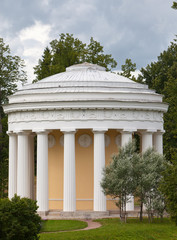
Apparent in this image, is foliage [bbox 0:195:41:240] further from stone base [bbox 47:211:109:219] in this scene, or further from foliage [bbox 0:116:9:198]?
foliage [bbox 0:116:9:198]

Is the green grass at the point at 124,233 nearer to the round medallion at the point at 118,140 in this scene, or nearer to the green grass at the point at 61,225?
the green grass at the point at 61,225

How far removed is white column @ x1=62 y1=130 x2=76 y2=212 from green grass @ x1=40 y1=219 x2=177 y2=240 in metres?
6.85

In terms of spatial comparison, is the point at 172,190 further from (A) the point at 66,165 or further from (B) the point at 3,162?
(B) the point at 3,162

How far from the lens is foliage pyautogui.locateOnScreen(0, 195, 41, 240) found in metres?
28.0

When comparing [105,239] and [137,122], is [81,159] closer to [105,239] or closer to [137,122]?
[137,122]

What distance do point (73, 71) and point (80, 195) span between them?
12.8 m

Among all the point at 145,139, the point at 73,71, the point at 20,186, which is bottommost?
the point at 20,186

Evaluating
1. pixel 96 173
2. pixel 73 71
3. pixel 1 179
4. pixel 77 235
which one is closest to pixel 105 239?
pixel 77 235

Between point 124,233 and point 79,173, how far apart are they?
15.1 meters

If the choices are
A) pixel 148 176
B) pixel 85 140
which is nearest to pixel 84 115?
pixel 85 140

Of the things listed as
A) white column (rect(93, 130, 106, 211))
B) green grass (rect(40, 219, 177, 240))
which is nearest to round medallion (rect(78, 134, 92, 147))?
white column (rect(93, 130, 106, 211))

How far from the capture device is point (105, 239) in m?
33.0

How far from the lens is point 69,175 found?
45.0 meters

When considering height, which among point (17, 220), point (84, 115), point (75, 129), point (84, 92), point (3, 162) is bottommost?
point (17, 220)
